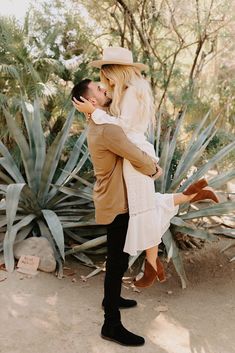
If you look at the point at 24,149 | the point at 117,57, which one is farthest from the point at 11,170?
the point at 117,57

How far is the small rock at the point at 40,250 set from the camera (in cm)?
377

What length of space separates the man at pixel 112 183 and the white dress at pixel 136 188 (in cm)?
4

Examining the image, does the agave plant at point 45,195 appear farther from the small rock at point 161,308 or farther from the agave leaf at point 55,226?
the small rock at point 161,308

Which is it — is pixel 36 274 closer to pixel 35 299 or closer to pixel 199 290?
pixel 35 299

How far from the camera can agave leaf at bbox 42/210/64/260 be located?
12.4ft

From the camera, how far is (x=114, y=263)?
2.68 meters

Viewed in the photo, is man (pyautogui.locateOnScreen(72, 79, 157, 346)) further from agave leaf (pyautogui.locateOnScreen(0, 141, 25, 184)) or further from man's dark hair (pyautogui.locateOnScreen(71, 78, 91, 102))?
agave leaf (pyautogui.locateOnScreen(0, 141, 25, 184))

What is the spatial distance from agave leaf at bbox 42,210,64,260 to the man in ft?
3.44

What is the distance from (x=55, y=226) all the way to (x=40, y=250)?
23cm

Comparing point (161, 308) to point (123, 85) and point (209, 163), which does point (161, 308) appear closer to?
point (209, 163)

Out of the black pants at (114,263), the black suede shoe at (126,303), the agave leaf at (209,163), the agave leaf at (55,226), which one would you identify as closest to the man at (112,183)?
the black pants at (114,263)

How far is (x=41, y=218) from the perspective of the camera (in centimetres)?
429

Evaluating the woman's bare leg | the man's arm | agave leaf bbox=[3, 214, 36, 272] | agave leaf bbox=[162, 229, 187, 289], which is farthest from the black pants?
agave leaf bbox=[3, 214, 36, 272]

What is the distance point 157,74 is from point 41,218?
15.1 ft
